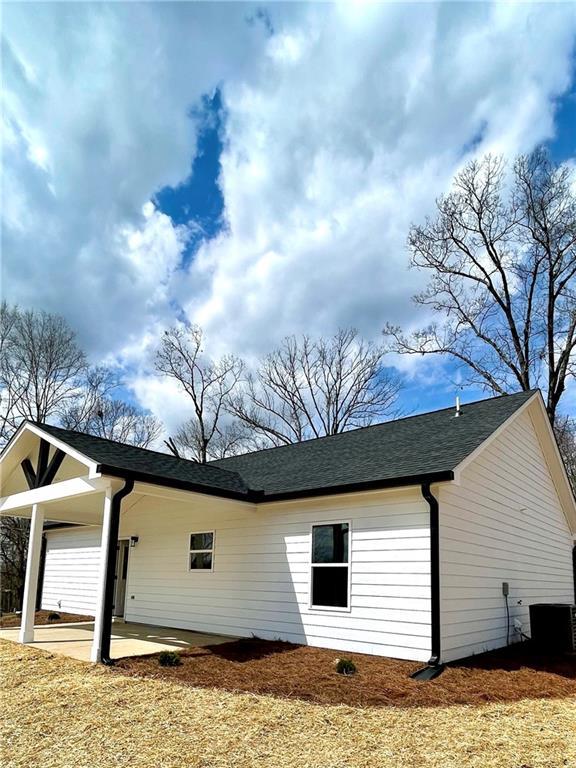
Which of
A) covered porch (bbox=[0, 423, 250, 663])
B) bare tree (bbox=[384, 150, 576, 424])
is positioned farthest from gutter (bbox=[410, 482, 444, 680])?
bare tree (bbox=[384, 150, 576, 424])

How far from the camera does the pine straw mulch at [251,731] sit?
4.18 meters

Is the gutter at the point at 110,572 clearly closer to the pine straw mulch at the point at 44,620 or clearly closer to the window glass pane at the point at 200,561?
the window glass pane at the point at 200,561

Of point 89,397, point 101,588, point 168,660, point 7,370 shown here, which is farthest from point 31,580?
point 89,397

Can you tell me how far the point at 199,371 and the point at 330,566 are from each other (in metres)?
19.7

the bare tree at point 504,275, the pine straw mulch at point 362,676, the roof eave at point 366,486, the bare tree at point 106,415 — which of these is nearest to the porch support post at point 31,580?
the pine straw mulch at point 362,676

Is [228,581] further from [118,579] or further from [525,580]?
[525,580]

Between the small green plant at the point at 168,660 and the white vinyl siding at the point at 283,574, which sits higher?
the white vinyl siding at the point at 283,574

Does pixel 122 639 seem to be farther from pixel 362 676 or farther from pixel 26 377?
pixel 26 377

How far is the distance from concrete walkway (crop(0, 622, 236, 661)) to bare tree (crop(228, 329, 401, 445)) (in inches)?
662

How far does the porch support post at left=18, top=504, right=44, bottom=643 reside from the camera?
908 centimetres

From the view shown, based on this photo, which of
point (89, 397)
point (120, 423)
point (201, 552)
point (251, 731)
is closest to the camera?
point (251, 731)

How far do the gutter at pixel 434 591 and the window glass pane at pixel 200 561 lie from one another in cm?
504

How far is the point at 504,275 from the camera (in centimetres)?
2083

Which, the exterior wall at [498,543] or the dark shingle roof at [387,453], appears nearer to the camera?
the exterior wall at [498,543]
